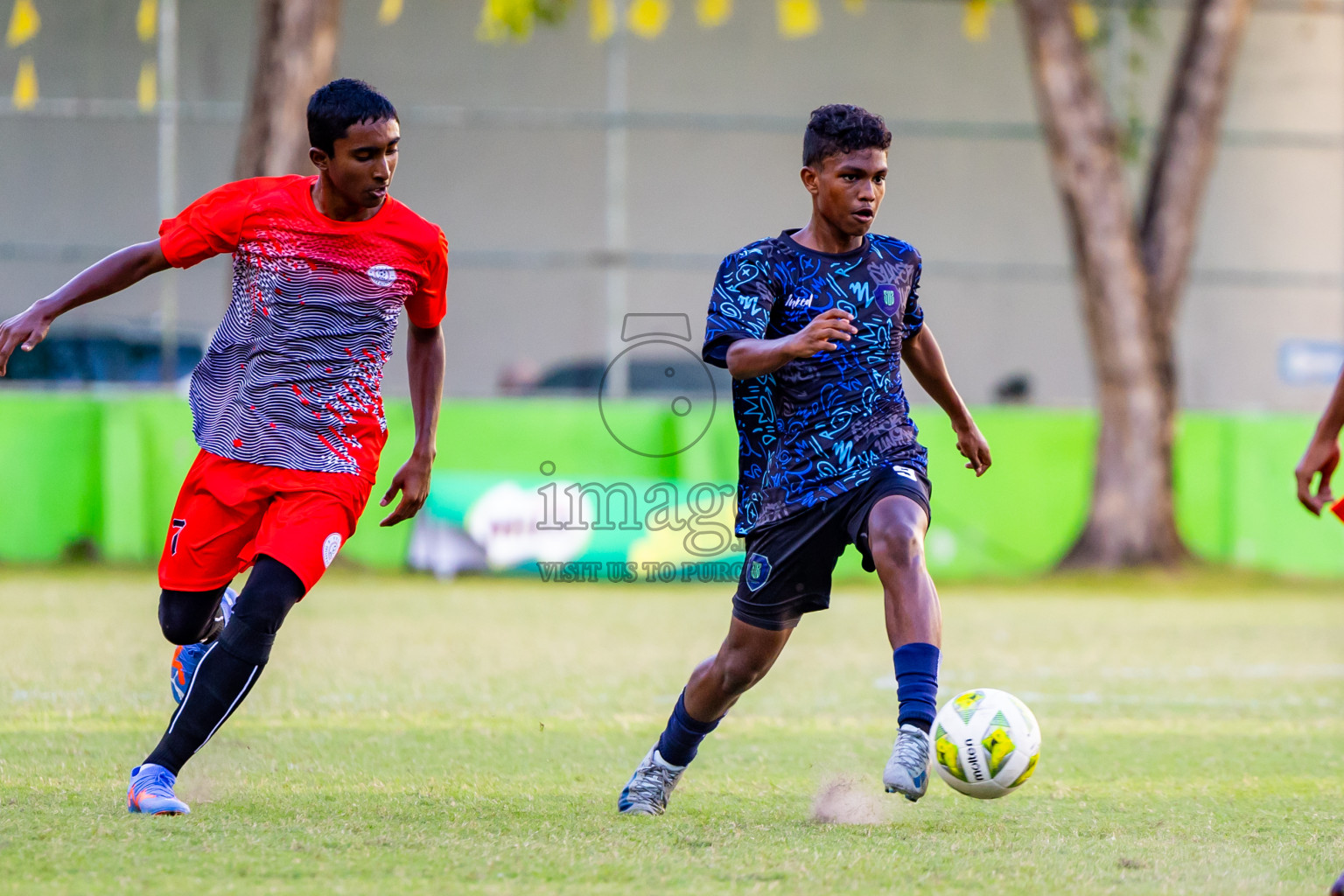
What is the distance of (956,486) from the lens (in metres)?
15.1

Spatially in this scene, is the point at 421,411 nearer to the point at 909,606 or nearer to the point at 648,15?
the point at 909,606

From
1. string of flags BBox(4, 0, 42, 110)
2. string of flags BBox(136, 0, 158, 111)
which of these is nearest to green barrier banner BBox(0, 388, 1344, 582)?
string of flags BBox(136, 0, 158, 111)

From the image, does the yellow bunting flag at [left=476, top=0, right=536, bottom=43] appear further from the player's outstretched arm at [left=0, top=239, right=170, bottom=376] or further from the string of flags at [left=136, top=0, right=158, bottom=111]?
the player's outstretched arm at [left=0, top=239, right=170, bottom=376]

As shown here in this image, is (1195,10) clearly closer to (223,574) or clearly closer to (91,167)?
(91,167)

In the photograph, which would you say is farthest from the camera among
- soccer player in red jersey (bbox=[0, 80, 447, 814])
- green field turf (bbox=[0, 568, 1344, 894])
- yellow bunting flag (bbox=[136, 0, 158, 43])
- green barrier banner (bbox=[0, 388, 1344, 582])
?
yellow bunting flag (bbox=[136, 0, 158, 43])

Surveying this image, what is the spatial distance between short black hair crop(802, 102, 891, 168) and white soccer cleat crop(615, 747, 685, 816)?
5.66 ft

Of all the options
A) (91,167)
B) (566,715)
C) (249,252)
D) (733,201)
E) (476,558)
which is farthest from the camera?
(733,201)

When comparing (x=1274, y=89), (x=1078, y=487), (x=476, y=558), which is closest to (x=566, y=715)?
(x=476, y=558)

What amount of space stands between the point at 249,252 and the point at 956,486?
10906 mm

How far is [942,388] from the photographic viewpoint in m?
5.21

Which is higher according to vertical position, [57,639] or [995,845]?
[995,845]

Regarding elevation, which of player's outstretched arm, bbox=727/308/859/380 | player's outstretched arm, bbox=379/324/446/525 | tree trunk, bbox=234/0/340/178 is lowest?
player's outstretched arm, bbox=379/324/446/525

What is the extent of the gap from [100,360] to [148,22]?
16.1 ft

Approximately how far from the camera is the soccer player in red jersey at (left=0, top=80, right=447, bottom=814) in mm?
4625
